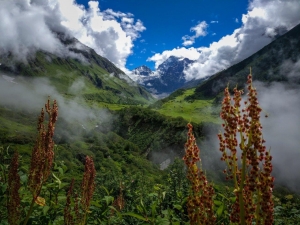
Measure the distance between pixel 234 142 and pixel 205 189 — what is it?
0.80 m

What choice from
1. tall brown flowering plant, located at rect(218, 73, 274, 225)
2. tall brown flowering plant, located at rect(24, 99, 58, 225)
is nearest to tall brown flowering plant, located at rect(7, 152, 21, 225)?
tall brown flowering plant, located at rect(24, 99, 58, 225)

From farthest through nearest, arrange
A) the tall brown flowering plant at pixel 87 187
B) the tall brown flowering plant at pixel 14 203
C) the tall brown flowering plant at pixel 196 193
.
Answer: the tall brown flowering plant at pixel 87 187
the tall brown flowering plant at pixel 14 203
the tall brown flowering plant at pixel 196 193

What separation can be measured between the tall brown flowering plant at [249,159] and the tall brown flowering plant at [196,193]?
1.21 ft

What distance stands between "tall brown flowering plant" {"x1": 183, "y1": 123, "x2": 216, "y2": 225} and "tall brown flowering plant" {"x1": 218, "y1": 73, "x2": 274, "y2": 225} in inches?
14.5

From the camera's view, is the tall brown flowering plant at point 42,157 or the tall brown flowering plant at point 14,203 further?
the tall brown flowering plant at point 14,203

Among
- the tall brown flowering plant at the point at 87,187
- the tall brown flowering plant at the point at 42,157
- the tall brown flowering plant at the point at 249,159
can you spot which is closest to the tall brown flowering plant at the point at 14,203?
the tall brown flowering plant at the point at 42,157

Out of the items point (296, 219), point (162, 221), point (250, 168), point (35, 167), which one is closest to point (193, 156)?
point (250, 168)

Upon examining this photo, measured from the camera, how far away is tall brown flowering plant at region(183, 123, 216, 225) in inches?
141

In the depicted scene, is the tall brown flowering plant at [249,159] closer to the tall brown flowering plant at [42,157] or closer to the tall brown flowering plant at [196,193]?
the tall brown flowering plant at [196,193]

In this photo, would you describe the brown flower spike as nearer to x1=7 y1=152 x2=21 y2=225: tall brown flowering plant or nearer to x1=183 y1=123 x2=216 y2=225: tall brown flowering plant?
x1=7 y1=152 x2=21 y2=225: tall brown flowering plant

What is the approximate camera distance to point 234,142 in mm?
3646

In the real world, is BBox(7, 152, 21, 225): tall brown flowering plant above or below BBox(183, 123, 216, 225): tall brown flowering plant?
below

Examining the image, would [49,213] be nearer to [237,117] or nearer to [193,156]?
[193,156]

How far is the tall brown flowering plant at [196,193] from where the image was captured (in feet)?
11.7
